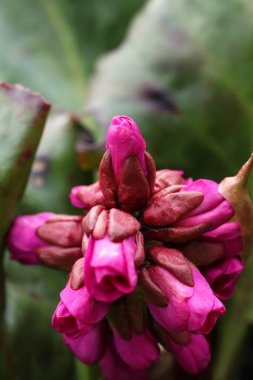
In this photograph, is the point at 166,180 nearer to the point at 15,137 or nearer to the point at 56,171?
the point at 15,137

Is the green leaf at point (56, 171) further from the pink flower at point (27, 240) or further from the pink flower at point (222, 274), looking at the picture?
the pink flower at point (222, 274)

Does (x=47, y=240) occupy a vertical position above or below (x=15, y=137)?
below

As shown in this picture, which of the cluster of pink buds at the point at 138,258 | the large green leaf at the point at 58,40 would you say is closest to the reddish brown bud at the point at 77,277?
the cluster of pink buds at the point at 138,258

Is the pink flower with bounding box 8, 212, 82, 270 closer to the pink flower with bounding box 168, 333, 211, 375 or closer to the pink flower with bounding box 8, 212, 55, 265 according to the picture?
the pink flower with bounding box 8, 212, 55, 265

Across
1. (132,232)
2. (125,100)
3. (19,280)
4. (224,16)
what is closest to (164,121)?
(125,100)

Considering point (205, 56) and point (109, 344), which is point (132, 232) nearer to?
point (109, 344)

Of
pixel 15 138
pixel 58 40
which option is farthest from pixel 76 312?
pixel 58 40
